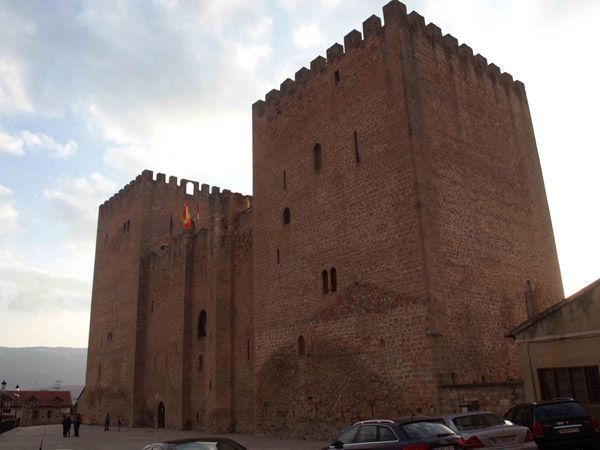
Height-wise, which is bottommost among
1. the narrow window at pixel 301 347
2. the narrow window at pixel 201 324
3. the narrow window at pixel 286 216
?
the narrow window at pixel 301 347

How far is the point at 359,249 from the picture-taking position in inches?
658

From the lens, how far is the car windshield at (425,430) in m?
7.59

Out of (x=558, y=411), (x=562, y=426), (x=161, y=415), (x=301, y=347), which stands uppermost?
(x=301, y=347)

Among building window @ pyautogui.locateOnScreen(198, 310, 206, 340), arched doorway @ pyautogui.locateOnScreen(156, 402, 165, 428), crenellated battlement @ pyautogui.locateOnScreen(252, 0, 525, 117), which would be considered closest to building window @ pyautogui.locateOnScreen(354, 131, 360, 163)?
crenellated battlement @ pyautogui.locateOnScreen(252, 0, 525, 117)

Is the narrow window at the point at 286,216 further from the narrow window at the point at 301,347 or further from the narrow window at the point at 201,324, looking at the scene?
the narrow window at the point at 201,324

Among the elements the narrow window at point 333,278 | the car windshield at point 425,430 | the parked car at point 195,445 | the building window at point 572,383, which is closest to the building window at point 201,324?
the narrow window at point 333,278

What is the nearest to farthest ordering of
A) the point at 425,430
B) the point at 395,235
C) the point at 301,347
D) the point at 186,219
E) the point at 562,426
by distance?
the point at 425,430
the point at 562,426
the point at 395,235
the point at 301,347
the point at 186,219

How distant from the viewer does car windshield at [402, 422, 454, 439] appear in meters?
7.59

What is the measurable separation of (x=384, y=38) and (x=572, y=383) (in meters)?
11.1

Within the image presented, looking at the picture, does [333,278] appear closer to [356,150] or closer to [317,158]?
[356,150]

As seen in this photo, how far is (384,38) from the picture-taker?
1728 cm

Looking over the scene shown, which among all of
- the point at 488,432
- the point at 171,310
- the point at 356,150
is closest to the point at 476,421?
the point at 488,432

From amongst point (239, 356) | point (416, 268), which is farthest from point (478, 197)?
point (239, 356)

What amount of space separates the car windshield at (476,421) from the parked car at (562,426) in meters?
1.13
